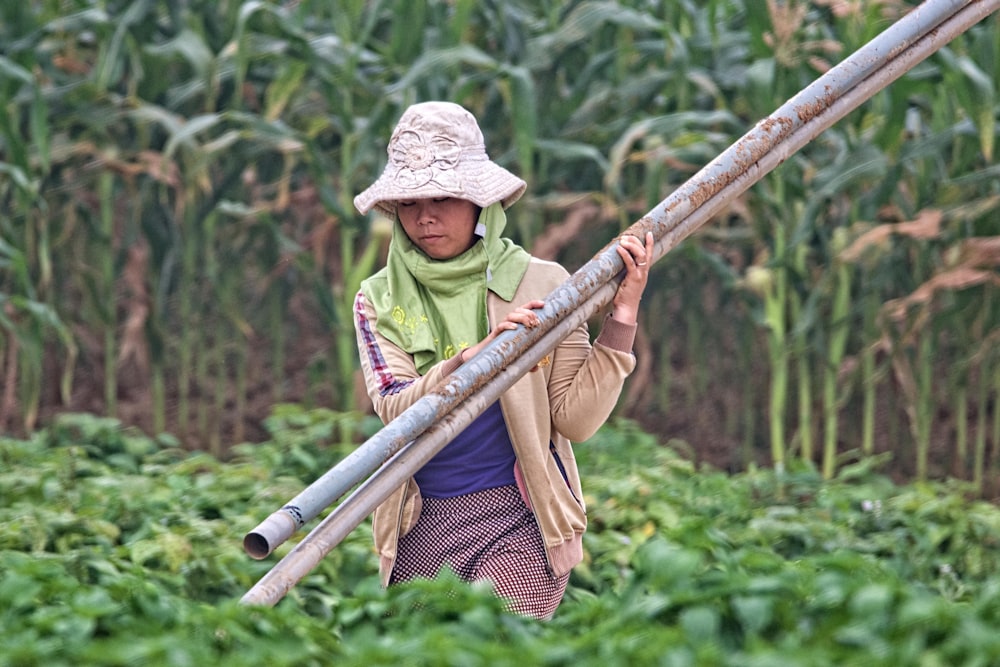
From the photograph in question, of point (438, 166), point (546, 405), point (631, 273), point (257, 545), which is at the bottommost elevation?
point (257, 545)

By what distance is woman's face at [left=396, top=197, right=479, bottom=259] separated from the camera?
2.89m

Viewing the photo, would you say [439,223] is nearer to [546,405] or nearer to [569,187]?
[546,405]

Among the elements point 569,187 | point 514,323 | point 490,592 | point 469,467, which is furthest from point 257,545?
point 569,187

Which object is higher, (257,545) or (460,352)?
(460,352)

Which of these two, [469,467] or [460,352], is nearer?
[460,352]

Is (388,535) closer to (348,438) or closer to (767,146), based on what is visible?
(767,146)

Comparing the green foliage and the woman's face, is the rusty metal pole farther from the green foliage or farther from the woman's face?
the woman's face

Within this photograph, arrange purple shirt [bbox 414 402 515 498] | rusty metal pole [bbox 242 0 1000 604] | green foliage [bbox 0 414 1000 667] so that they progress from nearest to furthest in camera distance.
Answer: green foliage [bbox 0 414 1000 667]
rusty metal pole [bbox 242 0 1000 604]
purple shirt [bbox 414 402 515 498]

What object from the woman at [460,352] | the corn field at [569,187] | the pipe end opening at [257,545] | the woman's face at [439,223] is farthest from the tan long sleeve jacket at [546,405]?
the corn field at [569,187]

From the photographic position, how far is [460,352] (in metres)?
2.78

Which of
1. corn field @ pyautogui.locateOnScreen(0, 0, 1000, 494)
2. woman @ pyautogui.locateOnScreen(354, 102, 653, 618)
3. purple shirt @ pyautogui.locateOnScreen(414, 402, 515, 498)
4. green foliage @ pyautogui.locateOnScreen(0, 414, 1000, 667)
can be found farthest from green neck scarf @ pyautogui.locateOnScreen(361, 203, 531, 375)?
corn field @ pyautogui.locateOnScreen(0, 0, 1000, 494)

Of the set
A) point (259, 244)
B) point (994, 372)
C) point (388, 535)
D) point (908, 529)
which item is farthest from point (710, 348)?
point (388, 535)

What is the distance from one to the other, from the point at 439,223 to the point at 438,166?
11cm

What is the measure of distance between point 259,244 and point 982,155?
147 inches
